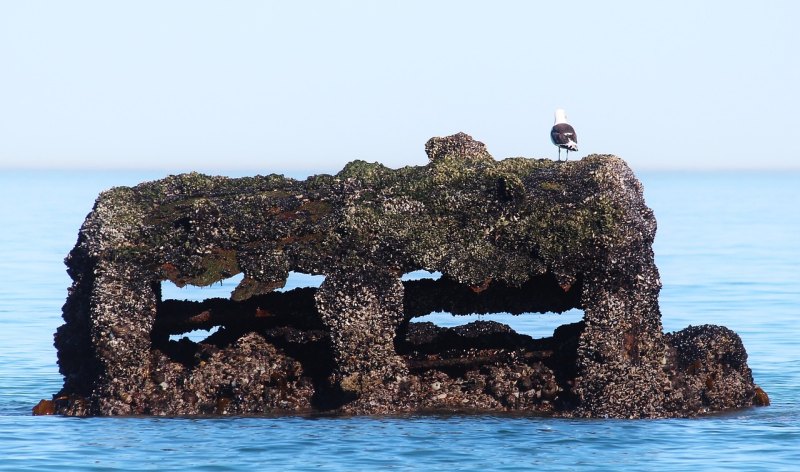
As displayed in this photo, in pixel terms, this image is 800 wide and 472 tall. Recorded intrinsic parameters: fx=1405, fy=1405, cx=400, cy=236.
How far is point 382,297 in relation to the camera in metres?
26.1

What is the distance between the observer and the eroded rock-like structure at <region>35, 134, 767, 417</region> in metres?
26.0

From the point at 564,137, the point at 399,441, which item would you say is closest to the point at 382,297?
the point at 399,441

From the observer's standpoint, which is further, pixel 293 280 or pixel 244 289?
pixel 293 280

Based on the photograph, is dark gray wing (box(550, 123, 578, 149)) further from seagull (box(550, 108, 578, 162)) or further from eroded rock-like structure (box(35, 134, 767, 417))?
eroded rock-like structure (box(35, 134, 767, 417))

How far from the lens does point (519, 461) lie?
2375 centimetres

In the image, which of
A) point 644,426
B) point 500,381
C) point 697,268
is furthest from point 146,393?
point 697,268

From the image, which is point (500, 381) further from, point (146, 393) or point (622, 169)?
point (146, 393)

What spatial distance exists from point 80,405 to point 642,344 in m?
11.0

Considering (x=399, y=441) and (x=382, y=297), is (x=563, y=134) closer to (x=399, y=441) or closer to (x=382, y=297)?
(x=382, y=297)

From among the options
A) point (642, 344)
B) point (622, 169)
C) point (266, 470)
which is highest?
point (622, 169)

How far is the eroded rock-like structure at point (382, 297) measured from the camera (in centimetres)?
2605

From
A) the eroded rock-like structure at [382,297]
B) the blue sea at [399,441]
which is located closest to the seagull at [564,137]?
the eroded rock-like structure at [382,297]

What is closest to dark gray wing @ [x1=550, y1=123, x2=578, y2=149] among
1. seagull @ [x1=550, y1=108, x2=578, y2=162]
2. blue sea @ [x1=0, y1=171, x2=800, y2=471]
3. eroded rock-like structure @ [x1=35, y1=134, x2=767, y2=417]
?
seagull @ [x1=550, y1=108, x2=578, y2=162]

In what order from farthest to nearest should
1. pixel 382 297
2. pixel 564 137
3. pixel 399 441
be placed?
pixel 564 137 → pixel 382 297 → pixel 399 441
